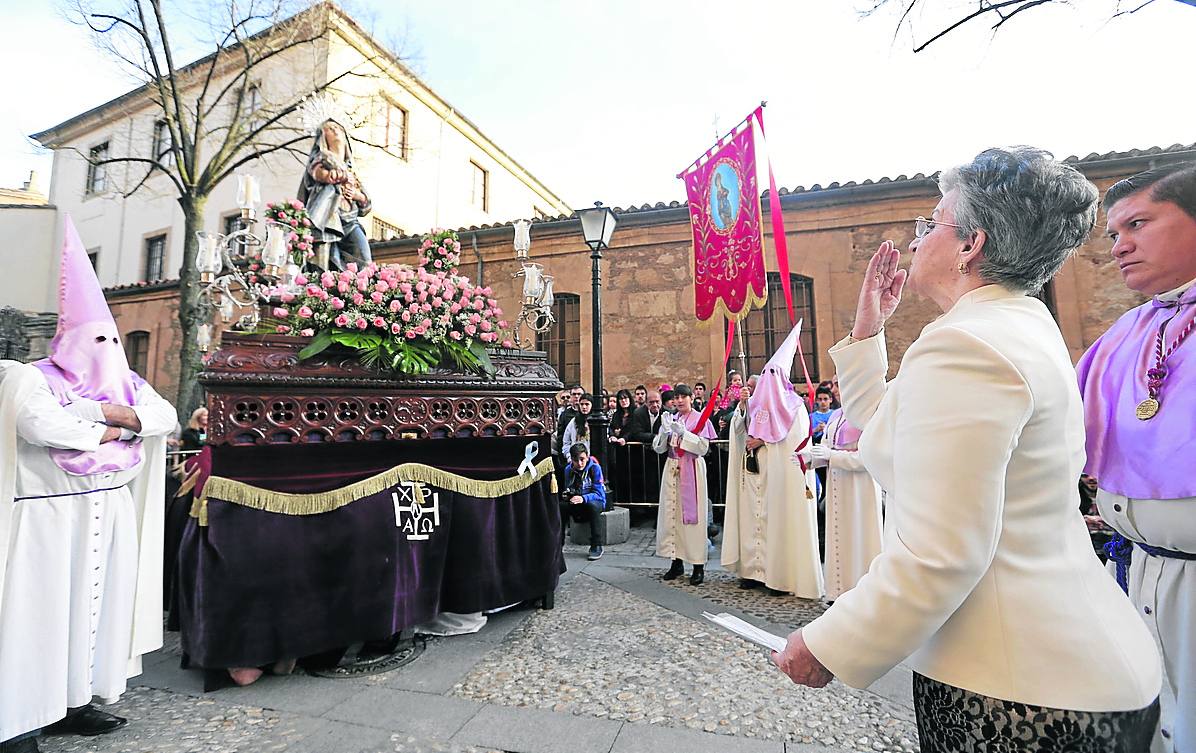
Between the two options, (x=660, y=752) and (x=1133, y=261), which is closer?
(x=1133, y=261)

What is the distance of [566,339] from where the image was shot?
12.8m

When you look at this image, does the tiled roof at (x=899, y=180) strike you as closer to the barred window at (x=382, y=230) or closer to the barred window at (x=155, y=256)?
the barred window at (x=382, y=230)

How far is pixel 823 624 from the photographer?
3.72 ft

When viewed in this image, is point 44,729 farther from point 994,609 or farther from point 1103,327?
point 1103,327

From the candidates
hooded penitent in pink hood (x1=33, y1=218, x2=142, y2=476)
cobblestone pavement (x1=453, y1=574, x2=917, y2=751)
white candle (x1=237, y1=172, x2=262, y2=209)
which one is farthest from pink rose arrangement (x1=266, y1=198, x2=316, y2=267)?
cobblestone pavement (x1=453, y1=574, x2=917, y2=751)

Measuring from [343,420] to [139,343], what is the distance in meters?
18.1

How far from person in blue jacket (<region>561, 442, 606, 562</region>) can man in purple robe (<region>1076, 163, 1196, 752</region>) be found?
17.7 feet

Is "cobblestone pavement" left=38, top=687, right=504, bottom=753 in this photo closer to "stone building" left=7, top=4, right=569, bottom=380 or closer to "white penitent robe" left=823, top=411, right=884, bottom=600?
"white penitent robe" left=823, top=411, right=884, bottom=600

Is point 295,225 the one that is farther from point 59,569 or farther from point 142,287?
point 142,287

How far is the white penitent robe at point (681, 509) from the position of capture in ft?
18.1

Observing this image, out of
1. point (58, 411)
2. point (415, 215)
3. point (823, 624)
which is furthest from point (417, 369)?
point (415, 215)

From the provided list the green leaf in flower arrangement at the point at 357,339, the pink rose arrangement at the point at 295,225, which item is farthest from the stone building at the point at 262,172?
the green leaf in flower arrangement at the point at 357,339

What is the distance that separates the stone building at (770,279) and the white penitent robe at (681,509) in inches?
230

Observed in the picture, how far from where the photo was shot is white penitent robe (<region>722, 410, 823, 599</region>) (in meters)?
5.06
